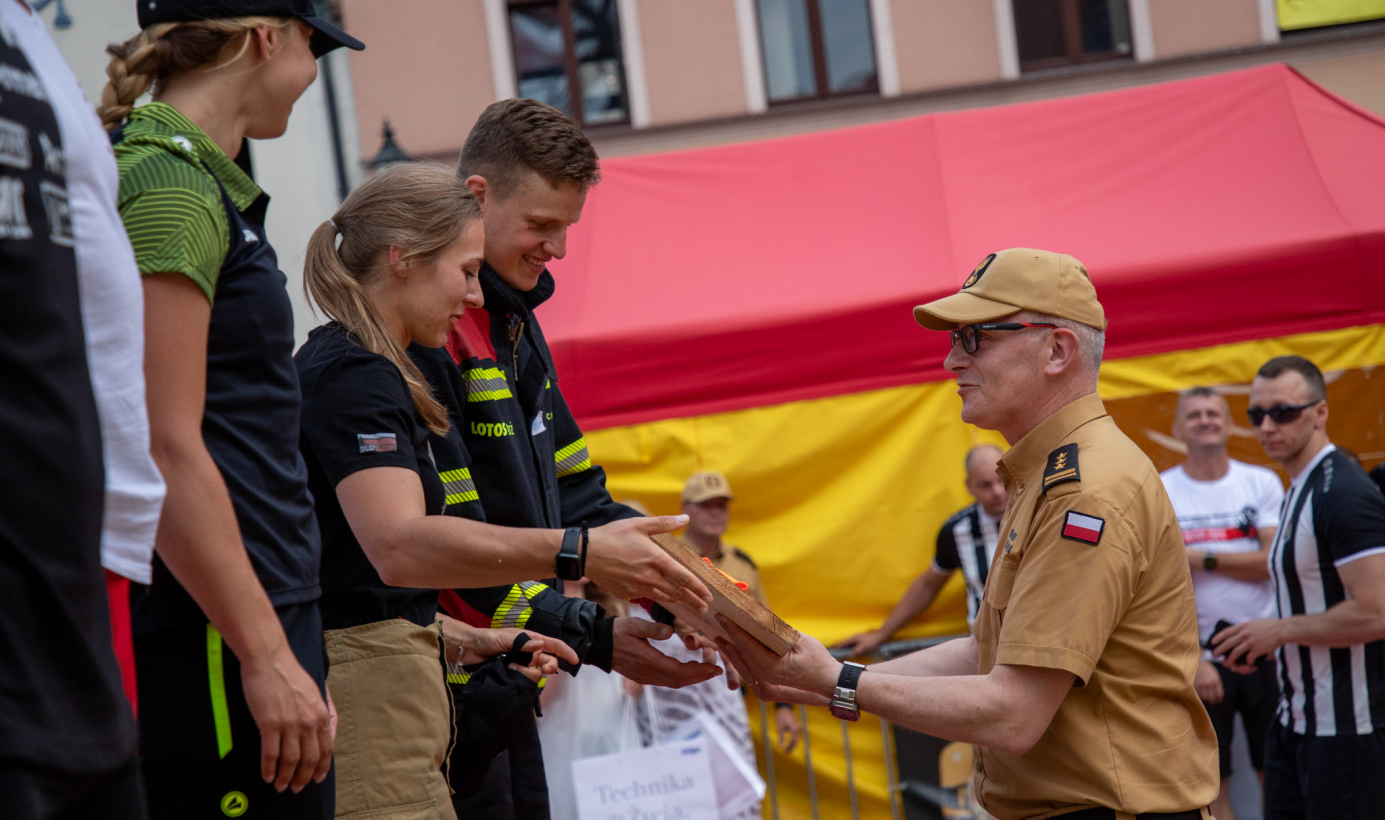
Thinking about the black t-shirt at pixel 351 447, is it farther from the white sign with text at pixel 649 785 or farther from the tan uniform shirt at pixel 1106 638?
the white sign with text at pixel 649 785

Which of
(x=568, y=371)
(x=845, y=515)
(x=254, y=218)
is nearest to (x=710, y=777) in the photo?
(x=845, y=515)

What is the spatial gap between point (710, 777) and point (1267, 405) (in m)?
3.15

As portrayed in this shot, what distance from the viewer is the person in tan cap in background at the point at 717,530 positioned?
6191mm

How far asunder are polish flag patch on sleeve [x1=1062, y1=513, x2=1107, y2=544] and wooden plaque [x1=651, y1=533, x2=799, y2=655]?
621 mm

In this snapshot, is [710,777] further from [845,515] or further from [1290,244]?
[1290,244]

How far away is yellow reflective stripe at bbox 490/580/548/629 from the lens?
2.88m

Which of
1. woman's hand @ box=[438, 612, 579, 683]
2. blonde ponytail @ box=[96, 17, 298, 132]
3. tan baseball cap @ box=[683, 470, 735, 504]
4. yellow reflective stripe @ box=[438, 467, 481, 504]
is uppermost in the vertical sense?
blonde ponytail @ box=[96, 17, 298, 132]

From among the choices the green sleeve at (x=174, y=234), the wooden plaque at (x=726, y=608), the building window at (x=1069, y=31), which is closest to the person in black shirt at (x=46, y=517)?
the green sleeve at (x=174, y=234)

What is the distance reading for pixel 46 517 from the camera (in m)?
1.09

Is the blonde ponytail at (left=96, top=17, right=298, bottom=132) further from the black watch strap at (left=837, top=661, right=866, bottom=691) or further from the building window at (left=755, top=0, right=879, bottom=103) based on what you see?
the building window at (left=755, top=0, right=879, bottom=103)

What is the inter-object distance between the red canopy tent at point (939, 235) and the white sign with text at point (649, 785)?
1717mm

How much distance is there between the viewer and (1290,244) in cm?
608

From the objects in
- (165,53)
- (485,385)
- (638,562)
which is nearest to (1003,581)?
(638,562)

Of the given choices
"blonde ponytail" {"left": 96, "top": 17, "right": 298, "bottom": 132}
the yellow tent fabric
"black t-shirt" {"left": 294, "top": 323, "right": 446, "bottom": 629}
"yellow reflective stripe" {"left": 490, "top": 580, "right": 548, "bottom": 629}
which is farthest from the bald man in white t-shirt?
"blonde ponytail" {"left": 96, "top": 17, "right": 298, "bottom": 132}
